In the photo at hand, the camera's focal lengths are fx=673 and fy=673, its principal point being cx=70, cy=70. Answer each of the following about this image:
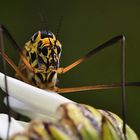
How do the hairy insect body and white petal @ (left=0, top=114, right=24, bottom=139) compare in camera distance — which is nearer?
white petal @ (left=0, top=114, right=24, bottom=139)

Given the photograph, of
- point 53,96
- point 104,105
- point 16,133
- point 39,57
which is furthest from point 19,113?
point 104,105

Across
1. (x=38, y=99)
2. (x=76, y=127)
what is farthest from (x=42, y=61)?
(x=76, y=127)

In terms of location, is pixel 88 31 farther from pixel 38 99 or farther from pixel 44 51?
pixel 38 99

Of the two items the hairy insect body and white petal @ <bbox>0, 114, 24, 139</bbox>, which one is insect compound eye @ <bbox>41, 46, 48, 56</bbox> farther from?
white petal @ <bbox>0, 114, 24, 139</bbox>

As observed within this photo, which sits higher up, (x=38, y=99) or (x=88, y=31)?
(x=88, y=31)

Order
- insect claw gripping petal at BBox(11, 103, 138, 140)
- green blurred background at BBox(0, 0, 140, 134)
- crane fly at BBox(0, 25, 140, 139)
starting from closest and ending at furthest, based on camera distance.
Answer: insect claw gripping petal at BBox(11, 103, 138, 140)
crane fly at BBox(0, 25, 140, 139)
green blurred background at BBox(0, 0, 140, 134)

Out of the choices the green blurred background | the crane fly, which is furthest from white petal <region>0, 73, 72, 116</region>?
the green blurred background

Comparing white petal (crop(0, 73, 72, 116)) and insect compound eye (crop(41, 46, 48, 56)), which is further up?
insect compound eye (crop(41, 46, 48, 56))
